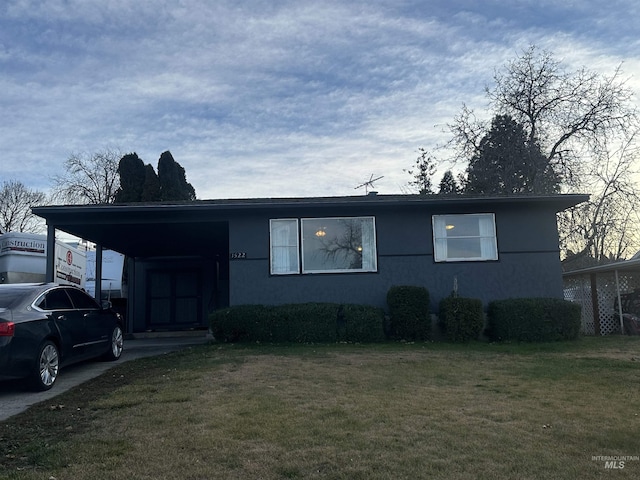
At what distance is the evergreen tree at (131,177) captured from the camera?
32188 mm

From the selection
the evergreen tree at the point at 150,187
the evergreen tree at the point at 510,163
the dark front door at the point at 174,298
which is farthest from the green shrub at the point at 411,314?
the evergreen tree at the point at 150,187

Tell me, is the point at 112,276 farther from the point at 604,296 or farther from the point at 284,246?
the point at 604,296

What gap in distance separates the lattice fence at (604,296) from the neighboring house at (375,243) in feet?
11.2

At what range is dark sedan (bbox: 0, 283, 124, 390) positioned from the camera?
6957 mm

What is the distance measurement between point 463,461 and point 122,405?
12.1ft

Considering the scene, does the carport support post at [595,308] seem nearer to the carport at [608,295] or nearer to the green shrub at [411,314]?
the carport at [608,295]

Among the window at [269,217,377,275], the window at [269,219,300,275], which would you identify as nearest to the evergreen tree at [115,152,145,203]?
the window at [269,219,300,275]

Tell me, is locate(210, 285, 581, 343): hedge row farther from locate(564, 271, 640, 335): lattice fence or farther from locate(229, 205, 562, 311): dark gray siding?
locate(564, 271, 640, 335): lattice fence

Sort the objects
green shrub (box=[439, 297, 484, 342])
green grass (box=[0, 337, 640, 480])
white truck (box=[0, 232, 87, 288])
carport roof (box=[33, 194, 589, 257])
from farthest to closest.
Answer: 1. white truck (box=[0, 232, 87, 288])
2. carport roof (box=[33, 194, 589, 257])
3. green shrub (box=[439, 297, 484, 342])
4. green grass (box=[0, 337, 640, 480])

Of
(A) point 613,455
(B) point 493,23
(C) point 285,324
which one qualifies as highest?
(B) point 493,23

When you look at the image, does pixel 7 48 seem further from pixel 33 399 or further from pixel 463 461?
pixel 463 461

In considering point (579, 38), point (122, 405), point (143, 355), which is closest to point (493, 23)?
point (579, 38)

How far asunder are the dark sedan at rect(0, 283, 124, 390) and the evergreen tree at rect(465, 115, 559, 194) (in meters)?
22.9

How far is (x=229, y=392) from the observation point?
22.0 ft
